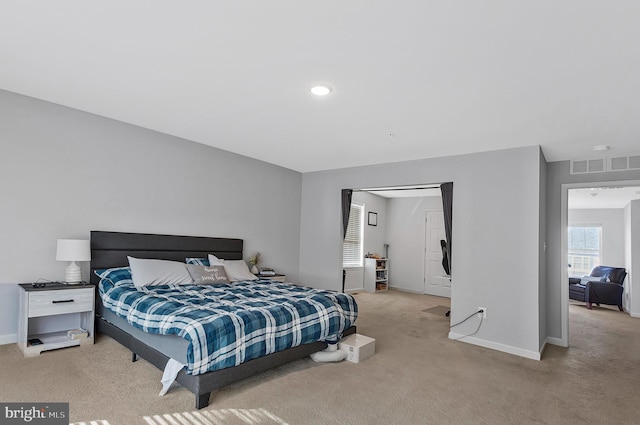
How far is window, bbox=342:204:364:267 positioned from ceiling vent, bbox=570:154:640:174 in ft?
14.7

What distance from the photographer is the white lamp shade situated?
3633mm

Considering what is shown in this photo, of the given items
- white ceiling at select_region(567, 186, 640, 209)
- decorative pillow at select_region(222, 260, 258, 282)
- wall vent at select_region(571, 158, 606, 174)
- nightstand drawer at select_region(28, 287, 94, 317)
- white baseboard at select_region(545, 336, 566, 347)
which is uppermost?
wall vent at select_region(571, 158, 606, 174)

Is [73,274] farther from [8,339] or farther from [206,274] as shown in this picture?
[206,274]

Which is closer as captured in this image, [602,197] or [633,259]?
[633,259]

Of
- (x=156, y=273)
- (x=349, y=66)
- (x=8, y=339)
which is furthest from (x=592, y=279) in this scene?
(x=8, y=339)

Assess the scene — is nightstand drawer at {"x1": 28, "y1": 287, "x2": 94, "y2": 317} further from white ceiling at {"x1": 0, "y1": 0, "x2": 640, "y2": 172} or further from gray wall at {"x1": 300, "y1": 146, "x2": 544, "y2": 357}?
gray wall at {"x1": 300, "y1": 146, "x2": 544, "y2": 357}

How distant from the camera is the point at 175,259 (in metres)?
4.80

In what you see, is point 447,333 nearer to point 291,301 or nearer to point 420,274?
point 291,301

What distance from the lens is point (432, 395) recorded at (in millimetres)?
3004

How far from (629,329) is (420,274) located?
3.89 metres

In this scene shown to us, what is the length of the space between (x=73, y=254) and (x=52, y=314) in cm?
60

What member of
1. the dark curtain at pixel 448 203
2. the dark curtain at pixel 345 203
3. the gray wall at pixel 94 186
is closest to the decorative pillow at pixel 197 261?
the gray wall at pixel 94 186

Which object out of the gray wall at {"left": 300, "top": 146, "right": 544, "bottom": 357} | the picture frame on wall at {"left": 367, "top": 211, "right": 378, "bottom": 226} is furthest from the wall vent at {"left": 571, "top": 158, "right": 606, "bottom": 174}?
the picture frame on wall at {"left": 367, "top": 211, "right": 378, "bottom": 226}

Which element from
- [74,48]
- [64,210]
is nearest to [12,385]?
[64,210]
